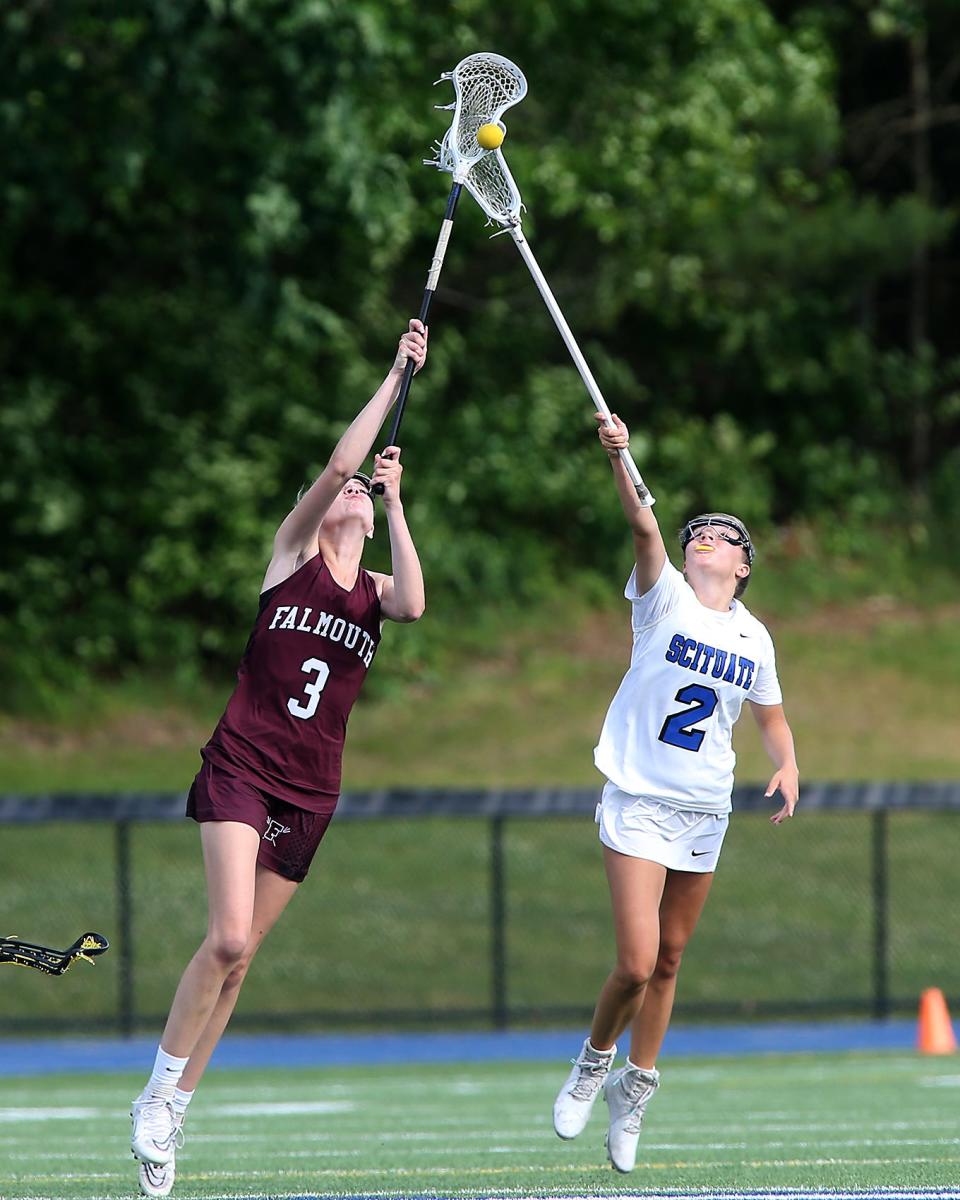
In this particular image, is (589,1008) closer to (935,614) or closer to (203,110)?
(203,110)

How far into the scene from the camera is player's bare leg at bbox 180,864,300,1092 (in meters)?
6.36

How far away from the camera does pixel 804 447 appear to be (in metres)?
28.6

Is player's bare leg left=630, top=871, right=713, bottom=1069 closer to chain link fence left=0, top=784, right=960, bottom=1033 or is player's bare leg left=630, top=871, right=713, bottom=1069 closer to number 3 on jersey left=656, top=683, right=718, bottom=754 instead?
number 3 on jersey left=656, top=683, right=718, bottom=754

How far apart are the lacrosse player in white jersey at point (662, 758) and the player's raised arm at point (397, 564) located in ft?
2.38

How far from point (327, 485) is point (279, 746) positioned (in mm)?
856

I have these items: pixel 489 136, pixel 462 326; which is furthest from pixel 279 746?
pixel 462 326

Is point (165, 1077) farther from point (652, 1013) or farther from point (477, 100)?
point (477, 100)

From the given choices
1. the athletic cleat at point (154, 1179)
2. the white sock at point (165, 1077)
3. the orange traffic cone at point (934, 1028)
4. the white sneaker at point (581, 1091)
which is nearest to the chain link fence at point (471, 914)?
the orange traffic cone at point (934, 1028)

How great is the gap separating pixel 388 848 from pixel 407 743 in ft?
13.8

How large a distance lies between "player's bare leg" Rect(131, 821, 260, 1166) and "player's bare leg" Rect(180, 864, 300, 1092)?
0.44 ft

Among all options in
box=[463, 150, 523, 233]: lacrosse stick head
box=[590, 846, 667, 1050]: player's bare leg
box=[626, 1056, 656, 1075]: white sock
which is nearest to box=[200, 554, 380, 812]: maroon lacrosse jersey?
box=[590, 846, 667, 1050]: player's bare leg

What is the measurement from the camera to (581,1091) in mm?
6848

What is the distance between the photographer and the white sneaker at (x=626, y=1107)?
22.0ft

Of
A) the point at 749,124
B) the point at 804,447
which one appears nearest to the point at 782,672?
the point at 804,447
